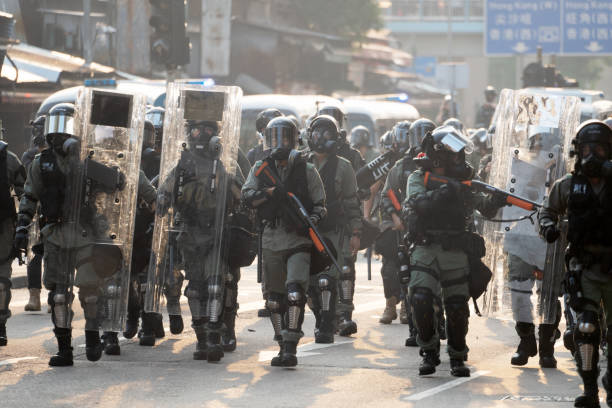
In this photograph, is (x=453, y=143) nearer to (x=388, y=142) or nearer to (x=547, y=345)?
(x=547, y=345)

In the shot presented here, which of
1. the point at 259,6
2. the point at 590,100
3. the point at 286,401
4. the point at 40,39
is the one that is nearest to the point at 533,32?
the point at 259,6

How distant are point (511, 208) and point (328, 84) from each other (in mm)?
33971

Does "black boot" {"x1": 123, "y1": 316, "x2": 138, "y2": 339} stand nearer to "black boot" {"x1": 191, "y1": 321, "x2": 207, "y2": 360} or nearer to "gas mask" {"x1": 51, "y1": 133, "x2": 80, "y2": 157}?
"black boot" {"x1": 191, "y1": 321, "x2": 207, "y2": 360}

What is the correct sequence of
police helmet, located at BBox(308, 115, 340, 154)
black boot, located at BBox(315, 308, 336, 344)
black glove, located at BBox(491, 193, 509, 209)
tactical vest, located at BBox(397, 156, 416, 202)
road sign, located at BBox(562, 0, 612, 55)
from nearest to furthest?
black glove, located at BBox(491, 193, 509, 209) < black boot, located at BBox(315, 308, 336, 344) < police helmet, located at BBox(308, 115, 340, 154) < tactical vest, located at BBox(397, 156, 416, 202) < road sign, located at BBox(562, 0, 612, 55)

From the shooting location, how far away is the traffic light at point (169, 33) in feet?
51.6

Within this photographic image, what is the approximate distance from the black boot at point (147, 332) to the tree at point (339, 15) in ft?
108

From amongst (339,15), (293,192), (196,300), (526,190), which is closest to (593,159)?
(526,190)

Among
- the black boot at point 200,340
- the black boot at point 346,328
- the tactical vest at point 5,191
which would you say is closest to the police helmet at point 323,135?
the black boot at point 346,328

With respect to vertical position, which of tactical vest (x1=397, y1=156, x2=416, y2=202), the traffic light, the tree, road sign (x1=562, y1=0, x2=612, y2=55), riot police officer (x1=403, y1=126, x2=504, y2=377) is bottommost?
riot police officer (x1=403, y1=126, x2=504, y2=377)

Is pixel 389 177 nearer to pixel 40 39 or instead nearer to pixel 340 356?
pixel 340 356

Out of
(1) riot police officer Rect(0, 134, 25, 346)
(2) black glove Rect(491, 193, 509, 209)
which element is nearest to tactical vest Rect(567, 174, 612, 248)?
(2) black glove Rect(491, 193, 509, 209)

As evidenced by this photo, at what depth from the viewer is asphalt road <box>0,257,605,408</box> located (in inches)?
290

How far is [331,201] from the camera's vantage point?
33.3 ft

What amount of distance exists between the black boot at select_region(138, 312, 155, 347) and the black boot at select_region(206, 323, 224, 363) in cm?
93
